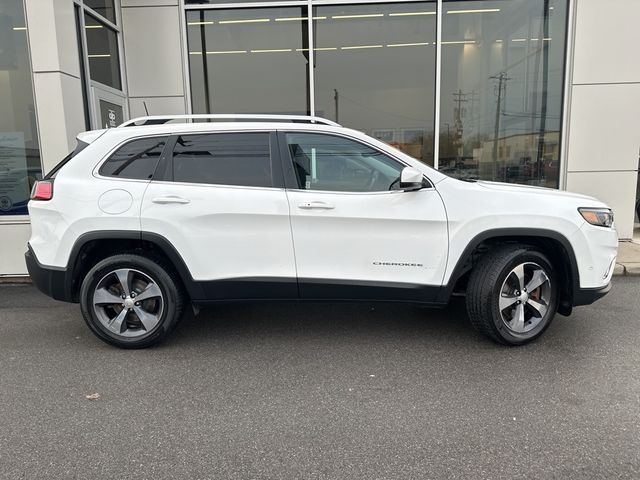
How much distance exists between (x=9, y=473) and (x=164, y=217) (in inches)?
79.2

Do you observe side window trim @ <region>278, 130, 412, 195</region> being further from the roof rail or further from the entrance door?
the entrance door

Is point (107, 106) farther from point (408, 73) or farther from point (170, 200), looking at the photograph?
point (408, 73)

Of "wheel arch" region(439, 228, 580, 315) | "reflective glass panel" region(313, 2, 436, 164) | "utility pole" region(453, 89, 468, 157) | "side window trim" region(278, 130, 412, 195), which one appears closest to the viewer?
"wheel arch" region(439, 228, 580, 315)

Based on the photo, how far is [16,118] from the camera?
259 inches

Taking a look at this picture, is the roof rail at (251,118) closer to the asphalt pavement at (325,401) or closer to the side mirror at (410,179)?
the side mirror at (410,179)

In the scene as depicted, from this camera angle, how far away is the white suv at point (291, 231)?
13.0 ft

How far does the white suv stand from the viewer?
3951 mm

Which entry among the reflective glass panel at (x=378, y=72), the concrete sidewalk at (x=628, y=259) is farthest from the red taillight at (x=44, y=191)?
the concrete sidewalk at (x=628, y=259)

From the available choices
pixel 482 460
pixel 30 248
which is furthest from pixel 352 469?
pixel 30 248

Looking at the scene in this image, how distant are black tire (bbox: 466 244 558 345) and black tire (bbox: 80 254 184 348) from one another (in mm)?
2454

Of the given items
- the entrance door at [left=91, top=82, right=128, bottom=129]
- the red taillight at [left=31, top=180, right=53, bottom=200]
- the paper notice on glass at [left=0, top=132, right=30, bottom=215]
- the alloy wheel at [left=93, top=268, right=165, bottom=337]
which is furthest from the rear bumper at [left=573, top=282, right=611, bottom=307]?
the paper notice on glass at [left=0, top=132, right=30, bottom=215]

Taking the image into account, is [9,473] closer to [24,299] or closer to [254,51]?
[24,299]

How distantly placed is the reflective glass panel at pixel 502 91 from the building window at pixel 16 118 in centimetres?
630

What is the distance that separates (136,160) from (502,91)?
698 cm
